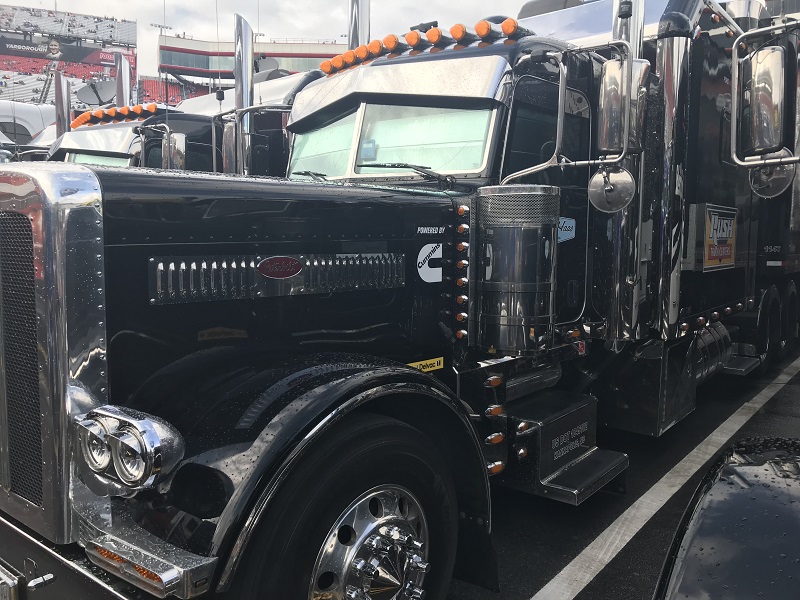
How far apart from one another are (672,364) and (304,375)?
3023 millimetres

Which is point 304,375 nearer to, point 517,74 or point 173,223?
point 173,223

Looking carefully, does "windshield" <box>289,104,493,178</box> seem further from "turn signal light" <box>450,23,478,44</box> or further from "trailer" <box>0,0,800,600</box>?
"turn signal light" <box>450,23,478,44</box>

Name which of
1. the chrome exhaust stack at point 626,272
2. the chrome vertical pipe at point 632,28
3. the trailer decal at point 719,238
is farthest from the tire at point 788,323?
the chrome vertical pipe at point 632,28

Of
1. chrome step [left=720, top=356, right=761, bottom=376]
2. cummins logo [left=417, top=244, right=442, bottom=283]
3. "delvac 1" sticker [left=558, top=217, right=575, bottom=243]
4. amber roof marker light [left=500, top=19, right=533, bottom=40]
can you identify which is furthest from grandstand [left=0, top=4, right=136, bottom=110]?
cummins logo [left=417, top=244, right=442, bottom=283]

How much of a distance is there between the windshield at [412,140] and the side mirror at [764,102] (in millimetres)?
1152

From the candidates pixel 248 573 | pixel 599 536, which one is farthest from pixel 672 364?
pixel 248 573

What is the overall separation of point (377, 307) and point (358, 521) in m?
0.93

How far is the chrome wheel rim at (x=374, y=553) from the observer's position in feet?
7.33

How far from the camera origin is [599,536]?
3.69 meters

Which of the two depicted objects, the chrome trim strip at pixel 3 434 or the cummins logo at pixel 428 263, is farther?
the cummins logo at pixel 428 263

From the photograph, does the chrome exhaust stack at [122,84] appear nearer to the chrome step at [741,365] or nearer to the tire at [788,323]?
the chrome step at [741,365]

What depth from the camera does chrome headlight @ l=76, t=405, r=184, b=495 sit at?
6.15 ft

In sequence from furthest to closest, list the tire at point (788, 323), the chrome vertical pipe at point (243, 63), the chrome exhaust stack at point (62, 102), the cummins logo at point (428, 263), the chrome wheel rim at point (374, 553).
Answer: the chrome exhaust stack at point (62, 102), the tire at point (788, 323), the chrome vertical pipe at point (243, 63), the cummins logo at point (428, 263), the chrome wheel rim at point (374, 553)

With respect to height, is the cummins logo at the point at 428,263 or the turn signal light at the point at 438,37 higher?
the turn signal light at the point at 438,37
